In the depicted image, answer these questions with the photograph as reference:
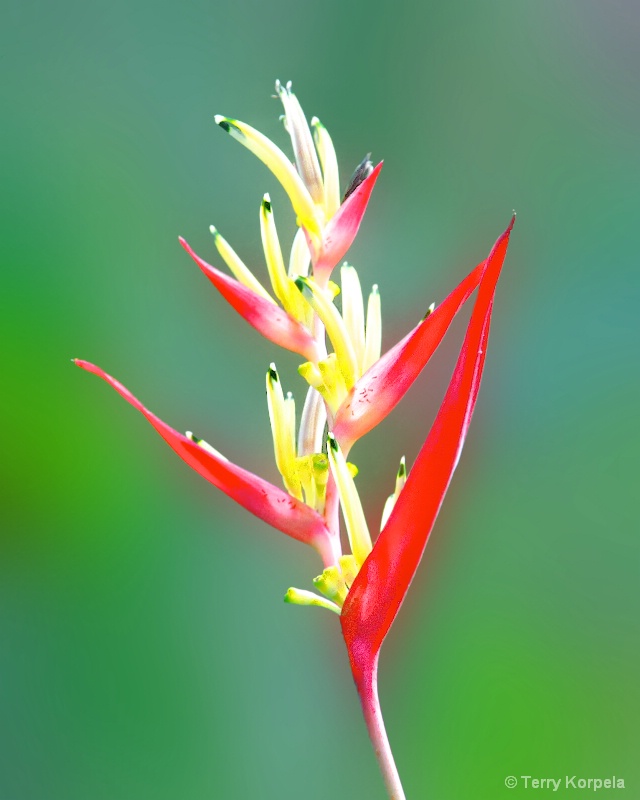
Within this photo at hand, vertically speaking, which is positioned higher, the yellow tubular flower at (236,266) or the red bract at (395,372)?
the yellow tubular flower at (236,266)

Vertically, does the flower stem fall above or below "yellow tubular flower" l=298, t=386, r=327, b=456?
below

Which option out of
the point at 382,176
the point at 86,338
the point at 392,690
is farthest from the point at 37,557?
the point at 382,176

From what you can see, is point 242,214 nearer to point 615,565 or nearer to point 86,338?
point 86,338

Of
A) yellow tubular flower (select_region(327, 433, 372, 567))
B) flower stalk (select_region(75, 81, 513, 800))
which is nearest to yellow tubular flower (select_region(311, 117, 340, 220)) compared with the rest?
flower stalk (select_region(75, 81, 513, 800))

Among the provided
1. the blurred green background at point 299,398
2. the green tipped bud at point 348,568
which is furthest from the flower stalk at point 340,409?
the blurred green background at point 299,398

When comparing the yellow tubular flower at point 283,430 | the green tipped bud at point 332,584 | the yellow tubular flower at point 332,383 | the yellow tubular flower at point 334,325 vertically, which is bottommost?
the green tipped bud at point 332,584

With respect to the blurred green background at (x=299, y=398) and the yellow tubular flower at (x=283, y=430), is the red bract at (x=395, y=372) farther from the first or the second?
the blurred green background at (x=299, y=398)

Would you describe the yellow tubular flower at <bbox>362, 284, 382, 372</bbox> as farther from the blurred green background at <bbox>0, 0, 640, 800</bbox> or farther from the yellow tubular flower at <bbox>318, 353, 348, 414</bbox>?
the blurred green background at <bbox>0, 0, 640, 800</bbox>
